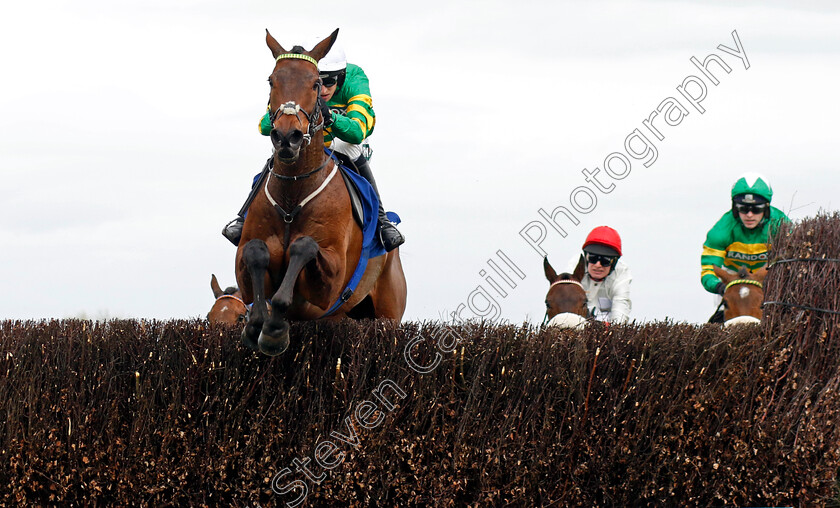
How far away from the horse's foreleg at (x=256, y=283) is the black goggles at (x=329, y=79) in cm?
170

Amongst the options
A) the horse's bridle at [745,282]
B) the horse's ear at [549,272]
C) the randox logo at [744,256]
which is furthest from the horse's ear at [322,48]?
the randox logo at [744,256]

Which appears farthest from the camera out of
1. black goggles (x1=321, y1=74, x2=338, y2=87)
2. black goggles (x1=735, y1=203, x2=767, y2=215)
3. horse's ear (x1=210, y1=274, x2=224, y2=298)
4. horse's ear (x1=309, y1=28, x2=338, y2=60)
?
horse's ear (x1=210, y1=274, x2=224, y2=298)

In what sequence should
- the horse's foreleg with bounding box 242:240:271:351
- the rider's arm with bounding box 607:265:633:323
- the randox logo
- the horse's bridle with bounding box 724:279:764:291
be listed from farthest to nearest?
the randox logo < the rider's arm with bounding box 607:265:633:323 < the horse's bridle with bounding box 724:279:764:291 < the horse's foreleg with bounding box 242:240:271:351

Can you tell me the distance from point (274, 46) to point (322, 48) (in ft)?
0.99

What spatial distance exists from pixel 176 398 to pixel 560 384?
2.26 m

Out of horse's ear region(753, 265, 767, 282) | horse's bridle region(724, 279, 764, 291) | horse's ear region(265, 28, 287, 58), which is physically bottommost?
horse's bridle region(724, 279, 764, 291)

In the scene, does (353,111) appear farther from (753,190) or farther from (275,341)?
(753,190)

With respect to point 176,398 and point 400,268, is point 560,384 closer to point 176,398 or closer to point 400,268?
point 176,398

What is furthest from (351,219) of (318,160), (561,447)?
(561,447)

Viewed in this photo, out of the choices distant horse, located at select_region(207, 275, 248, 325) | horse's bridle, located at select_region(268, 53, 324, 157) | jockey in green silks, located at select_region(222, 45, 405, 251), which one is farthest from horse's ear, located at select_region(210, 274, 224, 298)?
horse's bridle, located at select_region(268, 53, 324, 157)

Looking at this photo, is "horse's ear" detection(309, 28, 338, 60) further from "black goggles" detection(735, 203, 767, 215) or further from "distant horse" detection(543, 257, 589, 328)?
"black goggles" detection(735, 203, 767, 215)

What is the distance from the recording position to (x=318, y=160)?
666cm

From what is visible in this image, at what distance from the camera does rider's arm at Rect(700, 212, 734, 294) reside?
32.3ft

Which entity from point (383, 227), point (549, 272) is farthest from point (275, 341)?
point (549, 272)
